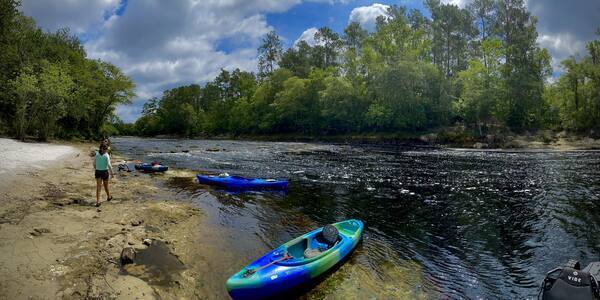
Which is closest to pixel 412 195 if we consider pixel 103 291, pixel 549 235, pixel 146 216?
pixel 549 235

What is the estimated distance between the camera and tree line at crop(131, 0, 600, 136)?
174 feet

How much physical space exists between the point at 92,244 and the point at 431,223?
1165 cm

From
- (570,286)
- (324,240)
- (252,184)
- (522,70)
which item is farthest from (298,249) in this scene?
(522,70)

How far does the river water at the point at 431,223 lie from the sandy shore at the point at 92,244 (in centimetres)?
107

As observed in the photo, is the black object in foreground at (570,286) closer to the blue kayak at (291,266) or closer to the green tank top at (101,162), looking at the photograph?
the blue kayak at (291,266)

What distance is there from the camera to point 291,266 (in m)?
8.09

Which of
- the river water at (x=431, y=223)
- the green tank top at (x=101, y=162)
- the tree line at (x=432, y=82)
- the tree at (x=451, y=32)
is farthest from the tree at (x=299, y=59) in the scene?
the green tank top at (x=101, y=162)

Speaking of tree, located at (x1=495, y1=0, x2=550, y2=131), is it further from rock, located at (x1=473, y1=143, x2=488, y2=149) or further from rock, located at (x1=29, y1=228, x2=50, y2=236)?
rock, located at (x1=29, y1=228, x2=50, y2=236)

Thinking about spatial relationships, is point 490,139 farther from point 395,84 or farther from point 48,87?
point 48,87

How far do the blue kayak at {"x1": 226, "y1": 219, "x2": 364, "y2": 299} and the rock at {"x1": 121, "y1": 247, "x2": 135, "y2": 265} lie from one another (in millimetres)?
2944

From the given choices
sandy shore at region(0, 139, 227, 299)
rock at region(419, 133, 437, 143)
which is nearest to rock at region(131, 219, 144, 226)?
sandy shore at region(0, 139, 227, 299)

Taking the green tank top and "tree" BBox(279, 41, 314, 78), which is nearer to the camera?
the green tank top

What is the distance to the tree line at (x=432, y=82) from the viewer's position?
52.9m

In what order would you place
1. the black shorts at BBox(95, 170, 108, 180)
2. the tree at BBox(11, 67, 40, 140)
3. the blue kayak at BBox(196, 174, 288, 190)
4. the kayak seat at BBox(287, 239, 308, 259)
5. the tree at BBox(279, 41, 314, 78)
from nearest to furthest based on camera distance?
the kayak seat at BBox(287, 239, 308, 259) → the black shorts at BBox(95, 170, 108, 180) → the blue kayak at BBox(196, 174, 288, 190) → the tree at BBox(11, 67, 40, 140) → the tree at BBox(279, 41, 314, 78)
